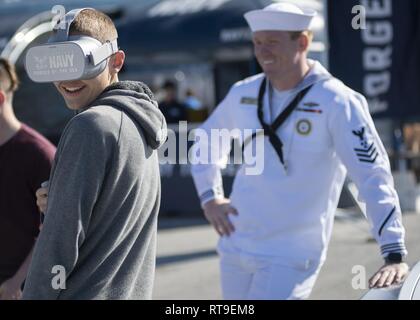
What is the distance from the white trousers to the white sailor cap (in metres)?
1.08

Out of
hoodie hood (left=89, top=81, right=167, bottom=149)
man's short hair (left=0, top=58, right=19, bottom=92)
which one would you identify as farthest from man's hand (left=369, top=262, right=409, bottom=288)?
man's short hair (left=0, top=58, right=19, bottom=92)

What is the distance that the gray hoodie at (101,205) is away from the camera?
255 centimetres

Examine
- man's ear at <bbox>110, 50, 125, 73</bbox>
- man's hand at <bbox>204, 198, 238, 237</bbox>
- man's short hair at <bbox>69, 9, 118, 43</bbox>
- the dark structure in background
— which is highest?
man's short hair at <bbox>69, 9, 118, 43</bbox>

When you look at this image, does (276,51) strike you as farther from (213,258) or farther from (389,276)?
(213,258)

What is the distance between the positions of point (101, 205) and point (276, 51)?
194 centimetres

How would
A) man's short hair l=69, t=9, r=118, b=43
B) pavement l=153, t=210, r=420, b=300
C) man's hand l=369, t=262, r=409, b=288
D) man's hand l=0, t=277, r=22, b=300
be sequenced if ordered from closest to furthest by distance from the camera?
man's short hair l=69, t=9, r=118, b=43
man's hand l=369, t=262, r=409, b=288
man's hand l=0, t=277, r=22, b=300
pavement l=153, t=210, r=420, b=300

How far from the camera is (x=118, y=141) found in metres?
2.61

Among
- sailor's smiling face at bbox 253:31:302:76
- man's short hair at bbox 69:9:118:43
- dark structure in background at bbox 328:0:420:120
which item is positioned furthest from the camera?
dark structure in background at bbox 328:0:420:120

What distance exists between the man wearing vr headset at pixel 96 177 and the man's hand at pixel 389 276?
2.90 feet

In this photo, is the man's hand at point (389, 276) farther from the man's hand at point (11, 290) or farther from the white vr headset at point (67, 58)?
the man's hand at point (11, 290)

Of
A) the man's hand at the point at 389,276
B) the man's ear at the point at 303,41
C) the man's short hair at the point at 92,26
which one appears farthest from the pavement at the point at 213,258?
the man's short hair at the point at 92,26

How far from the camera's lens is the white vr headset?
8.83ft

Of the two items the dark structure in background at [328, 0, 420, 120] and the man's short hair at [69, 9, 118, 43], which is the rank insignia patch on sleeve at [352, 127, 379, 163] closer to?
the man's short hair at [69, 9, 118, 43]
